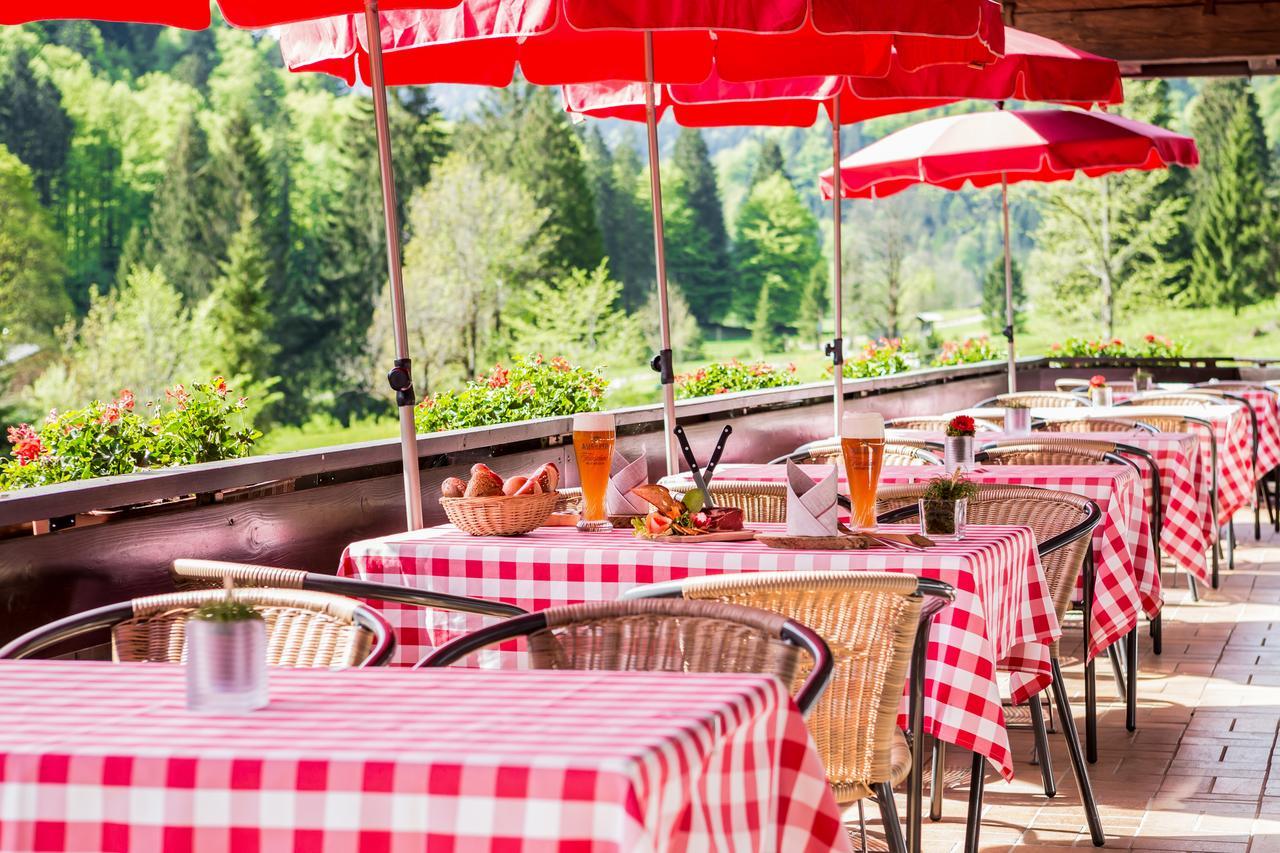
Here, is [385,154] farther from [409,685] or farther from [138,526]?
[409,685]

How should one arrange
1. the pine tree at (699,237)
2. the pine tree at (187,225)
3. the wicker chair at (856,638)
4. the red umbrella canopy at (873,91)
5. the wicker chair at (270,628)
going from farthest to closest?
the pine tree at (699,237) < the pine tree at (187,225) < the red umbrella canopy at (873,91) < the wicker chair at (856,638) < the wicker chair at (270,628)

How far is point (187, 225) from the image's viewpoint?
131 ft

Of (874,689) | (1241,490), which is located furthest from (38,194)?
(874,689)

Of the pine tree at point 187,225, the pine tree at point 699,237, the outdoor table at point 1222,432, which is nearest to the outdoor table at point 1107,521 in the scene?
the outdoor table at point 1222,432

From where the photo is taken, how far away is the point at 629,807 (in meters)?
1.24

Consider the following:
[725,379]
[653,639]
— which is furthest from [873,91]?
[725,379]

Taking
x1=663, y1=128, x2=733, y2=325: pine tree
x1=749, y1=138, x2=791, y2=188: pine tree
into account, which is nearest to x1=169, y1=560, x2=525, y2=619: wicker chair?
x1=663, y1=128, x2=733, y2=325: pine tree

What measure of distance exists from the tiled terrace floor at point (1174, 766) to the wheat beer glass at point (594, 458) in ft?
2.93

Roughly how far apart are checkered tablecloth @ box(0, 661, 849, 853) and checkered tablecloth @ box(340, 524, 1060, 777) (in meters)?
0.96

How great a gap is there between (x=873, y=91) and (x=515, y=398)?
2283mm

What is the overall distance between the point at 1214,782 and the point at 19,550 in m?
2.68

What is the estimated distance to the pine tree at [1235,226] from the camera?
41188mm

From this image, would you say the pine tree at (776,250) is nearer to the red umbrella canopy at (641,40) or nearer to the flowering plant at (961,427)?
the red umbrella canopy at (641,40)

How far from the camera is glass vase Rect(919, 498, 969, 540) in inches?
104
